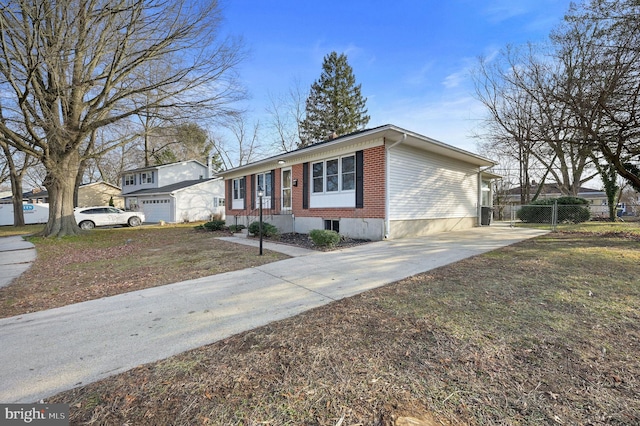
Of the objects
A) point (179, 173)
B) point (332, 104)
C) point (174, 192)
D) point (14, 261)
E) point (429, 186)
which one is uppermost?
point (332, 104)

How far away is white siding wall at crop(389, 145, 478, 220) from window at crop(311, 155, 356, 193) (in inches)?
58.1

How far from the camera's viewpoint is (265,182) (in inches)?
561

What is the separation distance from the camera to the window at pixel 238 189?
16.2 metres

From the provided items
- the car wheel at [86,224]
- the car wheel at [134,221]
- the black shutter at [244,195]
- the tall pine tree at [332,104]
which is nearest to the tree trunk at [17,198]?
the car wheel at [86,224]

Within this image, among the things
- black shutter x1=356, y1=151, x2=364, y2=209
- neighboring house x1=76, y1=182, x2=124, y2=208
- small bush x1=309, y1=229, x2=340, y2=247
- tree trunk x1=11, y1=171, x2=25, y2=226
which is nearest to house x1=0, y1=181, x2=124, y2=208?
neighboring house x1=76, y1=182, x2=124, y2=208

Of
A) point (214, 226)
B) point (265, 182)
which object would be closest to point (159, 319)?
point (265, 182)

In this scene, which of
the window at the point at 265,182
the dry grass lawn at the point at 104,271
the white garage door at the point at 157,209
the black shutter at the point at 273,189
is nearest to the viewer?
the dry grass lawn at the point at 104,271

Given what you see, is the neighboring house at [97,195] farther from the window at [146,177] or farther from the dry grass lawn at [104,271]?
the dry grass lawn at [104,271]

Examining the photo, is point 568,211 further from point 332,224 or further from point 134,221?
point 134,221

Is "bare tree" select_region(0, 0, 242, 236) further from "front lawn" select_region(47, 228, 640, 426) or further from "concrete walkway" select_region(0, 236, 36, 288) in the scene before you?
"front lawn" select_region(47, 228, 640, 426)

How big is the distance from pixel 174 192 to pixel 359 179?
19576mm

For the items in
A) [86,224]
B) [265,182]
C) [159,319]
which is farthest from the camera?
[86,224]

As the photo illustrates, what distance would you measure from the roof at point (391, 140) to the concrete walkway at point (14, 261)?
8.34 metres

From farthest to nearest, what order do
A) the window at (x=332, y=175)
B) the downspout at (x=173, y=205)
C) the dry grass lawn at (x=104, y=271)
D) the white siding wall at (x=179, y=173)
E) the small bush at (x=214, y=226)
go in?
the white siding wall at (x=179, y=173), the downspout at (x=173, y=205), the small bush at (x=214, y=226), the window at (x=332, y=175), the dry grass lawn at (x=104, y=271)
